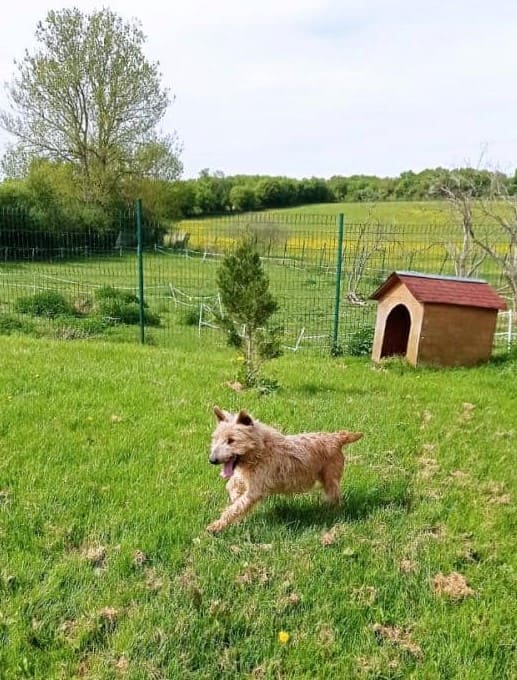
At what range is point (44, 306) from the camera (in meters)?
12.5

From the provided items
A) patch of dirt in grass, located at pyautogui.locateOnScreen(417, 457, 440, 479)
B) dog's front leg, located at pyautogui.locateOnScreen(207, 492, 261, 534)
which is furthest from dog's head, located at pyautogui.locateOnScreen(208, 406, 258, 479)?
patch of dirt in grass, located at pyautogui.locateOnScreen(417, 457, 440, 479)

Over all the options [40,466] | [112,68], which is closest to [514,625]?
[40,466]

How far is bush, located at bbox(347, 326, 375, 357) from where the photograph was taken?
30.8 feet

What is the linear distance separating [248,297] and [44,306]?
25.9ft

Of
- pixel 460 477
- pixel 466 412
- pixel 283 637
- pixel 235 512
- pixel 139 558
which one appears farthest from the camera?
pixel 466 412

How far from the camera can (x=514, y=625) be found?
276 centimetres

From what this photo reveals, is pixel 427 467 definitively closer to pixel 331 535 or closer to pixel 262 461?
pixel 331 535

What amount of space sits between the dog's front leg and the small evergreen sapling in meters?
3.13

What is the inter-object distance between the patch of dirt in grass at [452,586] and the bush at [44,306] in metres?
11.0

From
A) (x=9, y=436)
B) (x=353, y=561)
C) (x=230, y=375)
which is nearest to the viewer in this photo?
(x=353, y=561)

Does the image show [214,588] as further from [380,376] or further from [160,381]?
[380,376]

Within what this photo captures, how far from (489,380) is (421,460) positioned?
3.34m

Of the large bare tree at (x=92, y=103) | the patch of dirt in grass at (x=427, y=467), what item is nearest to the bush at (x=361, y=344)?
the patch of dirt in grass at (x=427, y=467)

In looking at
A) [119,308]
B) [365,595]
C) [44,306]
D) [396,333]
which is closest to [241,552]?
[365,595]
